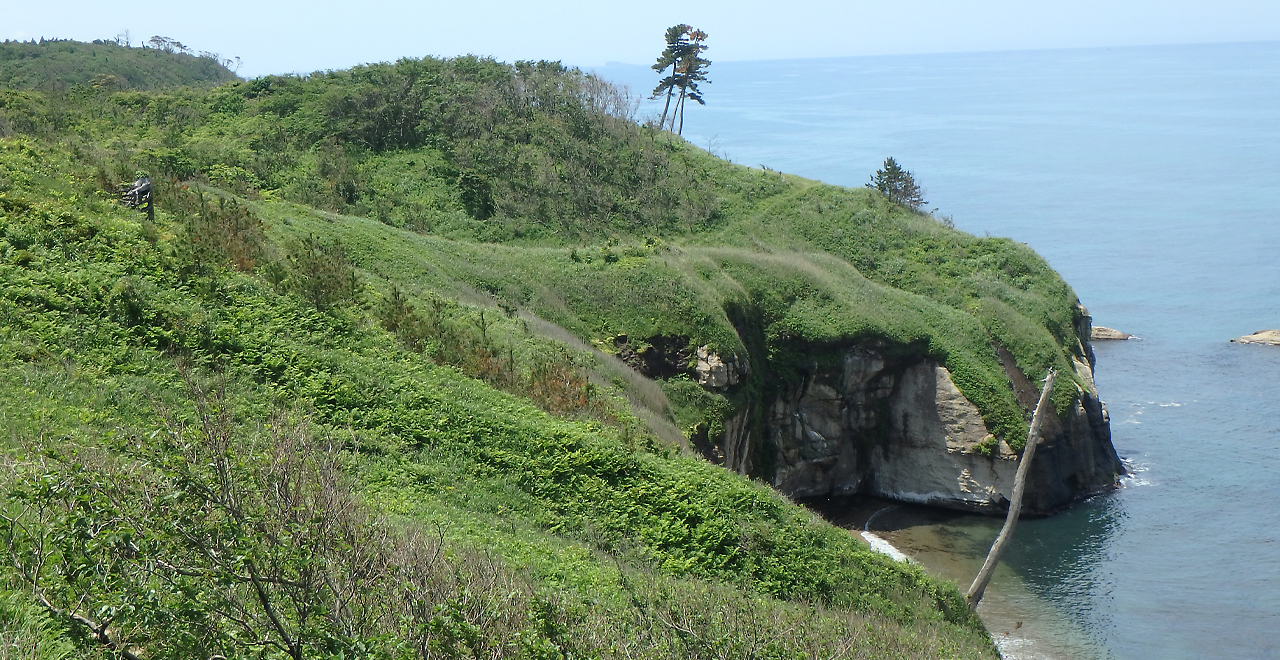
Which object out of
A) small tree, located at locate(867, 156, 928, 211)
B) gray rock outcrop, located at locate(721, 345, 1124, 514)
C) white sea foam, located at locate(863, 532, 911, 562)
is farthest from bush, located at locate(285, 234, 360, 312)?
small tree, located at locate(867, 156, 928, 211)

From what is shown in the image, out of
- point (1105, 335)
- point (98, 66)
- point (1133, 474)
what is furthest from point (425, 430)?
point (98, 66)

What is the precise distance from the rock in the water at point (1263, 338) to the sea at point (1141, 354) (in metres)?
1.12

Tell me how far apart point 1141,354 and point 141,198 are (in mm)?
57100

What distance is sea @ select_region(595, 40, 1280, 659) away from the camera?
26.2m

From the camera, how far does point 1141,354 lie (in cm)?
5700

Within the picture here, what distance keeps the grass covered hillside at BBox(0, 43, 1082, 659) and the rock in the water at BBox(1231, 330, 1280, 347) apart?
25.7m

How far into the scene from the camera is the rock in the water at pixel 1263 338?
57938 millimetres

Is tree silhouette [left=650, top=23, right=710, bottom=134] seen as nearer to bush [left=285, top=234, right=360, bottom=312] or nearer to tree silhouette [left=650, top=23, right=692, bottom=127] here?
tree silhouette [left=650, top=23, right=692, bottom=127]

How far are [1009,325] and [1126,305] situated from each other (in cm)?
4257

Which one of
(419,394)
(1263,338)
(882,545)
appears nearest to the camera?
(419,394)

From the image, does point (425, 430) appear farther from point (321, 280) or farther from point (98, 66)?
point (98, 66)

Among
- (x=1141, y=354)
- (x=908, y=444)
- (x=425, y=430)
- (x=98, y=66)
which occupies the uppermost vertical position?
(x=98, y=66)

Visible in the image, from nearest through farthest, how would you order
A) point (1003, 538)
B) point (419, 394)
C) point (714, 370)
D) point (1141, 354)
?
point (419, 394), point (1003, 538), point (714, 370), point (1141, 354)

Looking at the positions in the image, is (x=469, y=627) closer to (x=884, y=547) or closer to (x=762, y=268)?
(x=884, y=547)
